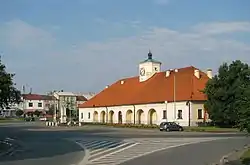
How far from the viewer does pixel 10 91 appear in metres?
30.6

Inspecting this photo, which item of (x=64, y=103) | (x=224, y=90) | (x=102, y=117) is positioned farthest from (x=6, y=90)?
(x=64, y=103)

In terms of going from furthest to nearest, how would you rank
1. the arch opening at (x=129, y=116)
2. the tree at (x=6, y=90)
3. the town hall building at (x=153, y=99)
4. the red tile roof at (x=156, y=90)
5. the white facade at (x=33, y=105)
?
the white facade at (x=33, y=105)
the arch opening at (x=129, y=116)
the red tile roof at (x=156, y=90)
the town hall building at (x=153, y=99)
the tree at (x=6, y=90)

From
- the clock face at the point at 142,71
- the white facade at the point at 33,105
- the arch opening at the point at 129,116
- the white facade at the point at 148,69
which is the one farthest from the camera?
the white facade at the point at 33,105

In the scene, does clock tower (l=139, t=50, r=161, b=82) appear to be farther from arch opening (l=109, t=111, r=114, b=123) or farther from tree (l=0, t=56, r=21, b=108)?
tree (l=0, t=56, r=21, b=108)

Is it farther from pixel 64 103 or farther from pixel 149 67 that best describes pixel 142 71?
pixel 64 103

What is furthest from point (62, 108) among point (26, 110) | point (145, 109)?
point (26, 110)

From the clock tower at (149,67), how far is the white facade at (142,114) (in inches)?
352

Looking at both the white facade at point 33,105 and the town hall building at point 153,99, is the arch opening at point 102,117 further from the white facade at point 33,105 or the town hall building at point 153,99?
the white facade at point 33,105

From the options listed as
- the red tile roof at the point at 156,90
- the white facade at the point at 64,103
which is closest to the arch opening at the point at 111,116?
the red tile roof at the point at 156,90

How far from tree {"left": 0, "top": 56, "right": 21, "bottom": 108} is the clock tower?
214 feet

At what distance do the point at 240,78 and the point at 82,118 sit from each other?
49.5 m

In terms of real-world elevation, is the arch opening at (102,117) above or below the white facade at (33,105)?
below

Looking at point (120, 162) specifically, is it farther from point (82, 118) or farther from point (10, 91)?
point (82, 118)

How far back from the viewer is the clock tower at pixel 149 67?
317 ft
